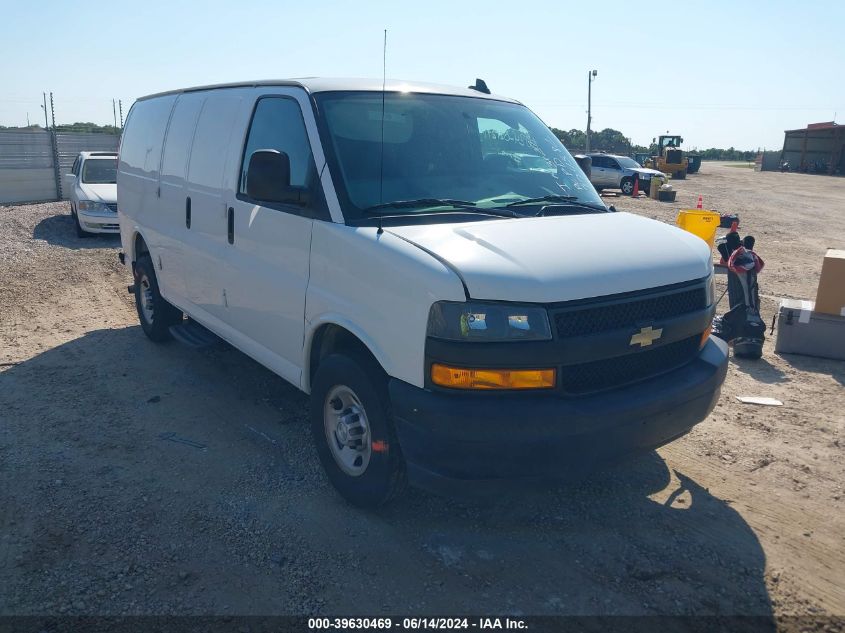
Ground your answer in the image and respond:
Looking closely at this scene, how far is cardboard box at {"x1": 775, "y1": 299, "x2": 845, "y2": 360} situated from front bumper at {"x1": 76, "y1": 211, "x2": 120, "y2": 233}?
11250 millimetres

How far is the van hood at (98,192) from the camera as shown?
13.0 meters

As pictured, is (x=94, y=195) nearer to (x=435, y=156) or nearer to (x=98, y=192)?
(x=98, y=192)

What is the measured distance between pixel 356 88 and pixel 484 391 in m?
2.18

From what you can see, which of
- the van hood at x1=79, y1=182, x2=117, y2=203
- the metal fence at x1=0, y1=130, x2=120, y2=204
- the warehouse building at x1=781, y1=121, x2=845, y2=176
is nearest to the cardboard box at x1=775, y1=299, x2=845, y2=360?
the van hood at x1=79, y1=182, x2=117, y2=203

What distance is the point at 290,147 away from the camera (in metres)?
4.18

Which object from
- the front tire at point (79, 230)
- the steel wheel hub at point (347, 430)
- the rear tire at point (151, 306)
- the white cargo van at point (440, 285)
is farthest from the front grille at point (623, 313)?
the front tire at point (79, 230)

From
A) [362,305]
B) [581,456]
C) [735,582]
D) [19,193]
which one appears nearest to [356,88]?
[362,305]

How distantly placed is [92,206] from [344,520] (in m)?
11.3

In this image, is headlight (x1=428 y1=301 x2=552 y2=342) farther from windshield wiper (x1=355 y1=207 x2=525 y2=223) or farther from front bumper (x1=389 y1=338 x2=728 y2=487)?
windshield wiper (x1=355 y1=207 x2=525 y2=223)

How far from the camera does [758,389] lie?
580 centimetres

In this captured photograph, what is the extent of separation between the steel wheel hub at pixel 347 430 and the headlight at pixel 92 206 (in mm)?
10856

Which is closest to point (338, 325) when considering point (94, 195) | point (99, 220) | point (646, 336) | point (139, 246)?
point (646, 336)

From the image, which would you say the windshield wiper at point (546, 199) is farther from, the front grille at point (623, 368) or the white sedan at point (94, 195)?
the white sedan at point (94, 195)

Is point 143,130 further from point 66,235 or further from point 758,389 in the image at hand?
point 66,235
